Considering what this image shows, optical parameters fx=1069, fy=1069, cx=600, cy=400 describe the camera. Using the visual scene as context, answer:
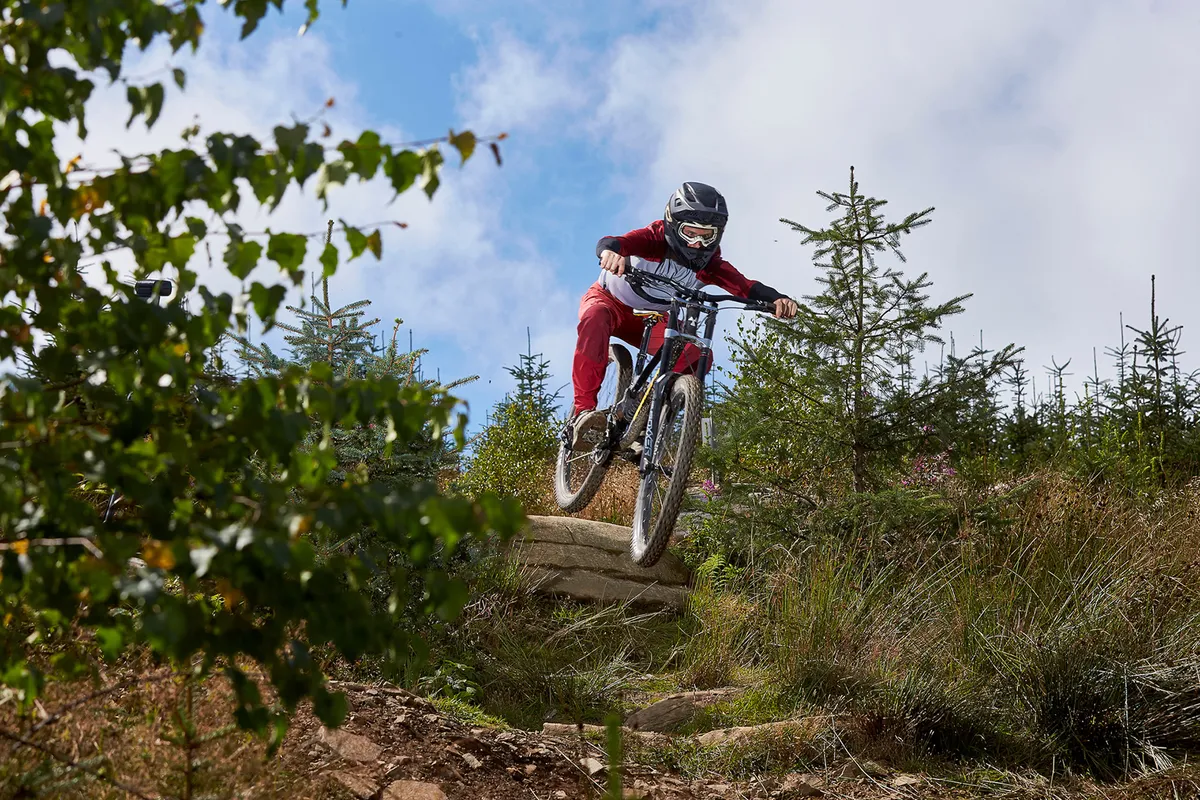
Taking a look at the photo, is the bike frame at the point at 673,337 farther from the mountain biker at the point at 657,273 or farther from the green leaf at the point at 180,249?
the green leaf at the point at 180,249

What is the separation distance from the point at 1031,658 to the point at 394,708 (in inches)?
127

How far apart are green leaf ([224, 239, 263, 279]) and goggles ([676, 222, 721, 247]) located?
4426 mm

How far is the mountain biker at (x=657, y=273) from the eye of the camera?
6223 millimetres

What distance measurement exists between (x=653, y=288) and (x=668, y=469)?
1088 mm

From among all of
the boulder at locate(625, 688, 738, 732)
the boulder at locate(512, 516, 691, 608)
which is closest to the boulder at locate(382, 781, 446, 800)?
the boulder at locate(625, 688, 738, 732)

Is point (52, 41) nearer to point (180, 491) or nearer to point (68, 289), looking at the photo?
point (68, 289)

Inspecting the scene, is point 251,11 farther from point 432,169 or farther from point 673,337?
point 673,337

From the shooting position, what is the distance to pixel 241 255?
2100mm

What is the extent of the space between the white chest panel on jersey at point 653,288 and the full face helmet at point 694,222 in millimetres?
57

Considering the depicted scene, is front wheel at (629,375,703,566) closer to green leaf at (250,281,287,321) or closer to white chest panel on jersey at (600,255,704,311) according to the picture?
white chest panel on jersey at (600,255,704,311)

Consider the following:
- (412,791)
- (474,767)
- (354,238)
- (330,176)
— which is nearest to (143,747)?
(412,791)

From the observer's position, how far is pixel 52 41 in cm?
215

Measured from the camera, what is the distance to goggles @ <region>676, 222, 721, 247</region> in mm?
6309

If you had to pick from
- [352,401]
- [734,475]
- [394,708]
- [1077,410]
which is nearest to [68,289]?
[352,401]
